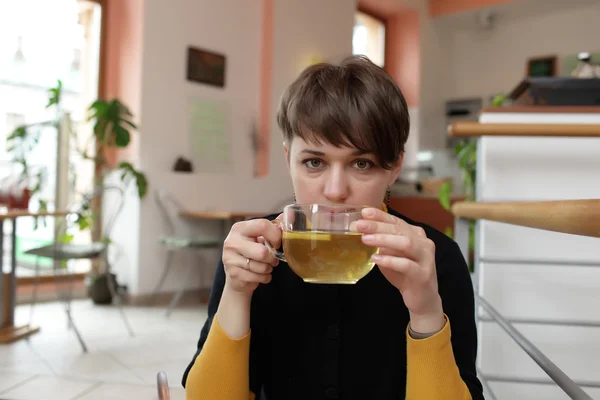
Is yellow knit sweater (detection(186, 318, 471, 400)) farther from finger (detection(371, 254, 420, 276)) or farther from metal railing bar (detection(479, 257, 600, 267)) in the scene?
metal railing bar (detection(479, 257, 600, 267))

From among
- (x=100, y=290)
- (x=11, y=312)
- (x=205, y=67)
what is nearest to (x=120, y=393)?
(x=11, y=312)

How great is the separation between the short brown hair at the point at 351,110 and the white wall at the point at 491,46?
22.3ft

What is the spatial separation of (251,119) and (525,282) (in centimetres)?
416

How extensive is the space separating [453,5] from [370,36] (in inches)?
48.8

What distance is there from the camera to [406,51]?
7.53 metres

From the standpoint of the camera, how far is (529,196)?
1601 millimetres

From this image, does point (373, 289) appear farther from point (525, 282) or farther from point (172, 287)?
point (172, 287)

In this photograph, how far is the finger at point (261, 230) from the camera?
71 centimetres

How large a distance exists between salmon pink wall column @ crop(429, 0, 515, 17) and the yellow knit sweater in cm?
725

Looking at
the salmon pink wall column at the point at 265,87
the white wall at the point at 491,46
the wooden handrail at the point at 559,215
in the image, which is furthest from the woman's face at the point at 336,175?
the white wall at the point at 491,46

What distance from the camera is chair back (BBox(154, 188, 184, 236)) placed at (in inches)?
178

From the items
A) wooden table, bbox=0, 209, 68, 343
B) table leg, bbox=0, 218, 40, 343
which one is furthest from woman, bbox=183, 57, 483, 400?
table leg, bbox=0, 218, 40, 343

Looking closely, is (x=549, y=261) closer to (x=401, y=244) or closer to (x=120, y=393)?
(x=401, y=244)

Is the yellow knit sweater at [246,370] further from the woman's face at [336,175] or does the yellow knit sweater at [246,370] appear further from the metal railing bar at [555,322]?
the metal railing bar at [555,322]
